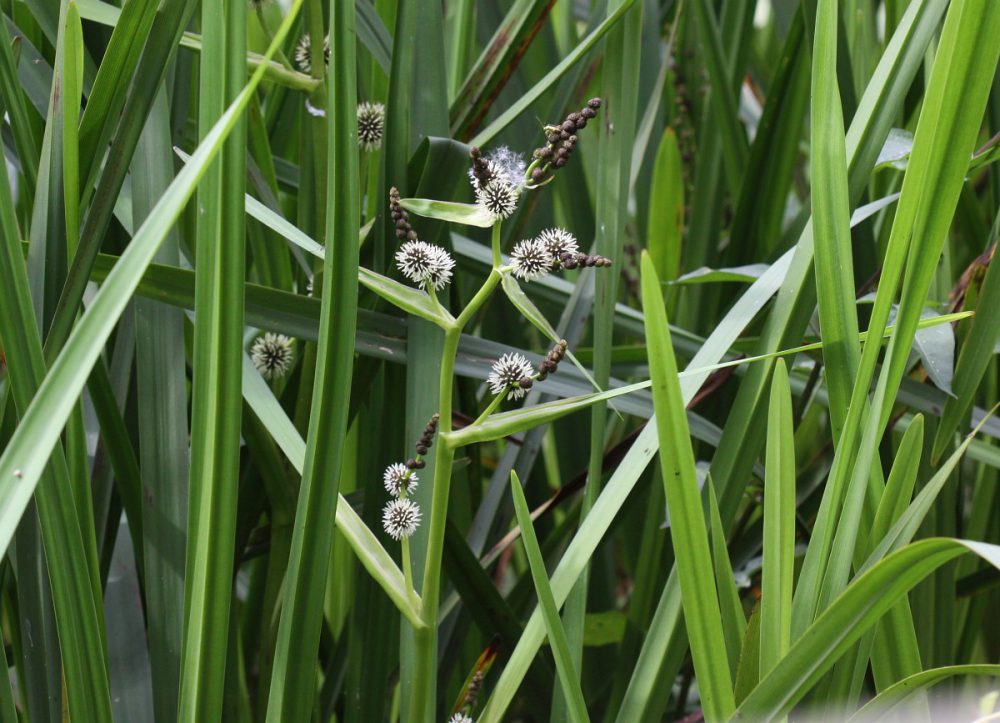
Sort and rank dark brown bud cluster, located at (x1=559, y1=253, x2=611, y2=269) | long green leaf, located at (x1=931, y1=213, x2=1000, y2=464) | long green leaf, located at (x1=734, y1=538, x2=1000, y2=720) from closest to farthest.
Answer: long green leaf, located at (x1=734, y1=538, x2=1000, y2=720) → dark brown bud cluster, located at (x1=559, y1=253, x2=611, y2=269) → long green leaf, located at (x1=931, y1=213, x2=1000, y2=464)

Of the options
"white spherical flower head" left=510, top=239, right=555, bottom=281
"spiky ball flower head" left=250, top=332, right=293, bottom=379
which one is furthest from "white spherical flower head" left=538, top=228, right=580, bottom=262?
"spiky ball flower head" left=250, top=332, right=293, bottom=379

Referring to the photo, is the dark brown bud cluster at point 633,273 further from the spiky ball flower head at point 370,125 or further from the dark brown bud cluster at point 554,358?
the dark brown bud cluster at point 554,358

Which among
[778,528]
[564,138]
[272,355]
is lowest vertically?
[778,528]

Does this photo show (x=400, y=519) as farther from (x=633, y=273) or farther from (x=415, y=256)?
(x=633, y=273)

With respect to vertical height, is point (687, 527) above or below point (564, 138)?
below

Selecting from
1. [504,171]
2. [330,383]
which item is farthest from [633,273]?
[330,383]

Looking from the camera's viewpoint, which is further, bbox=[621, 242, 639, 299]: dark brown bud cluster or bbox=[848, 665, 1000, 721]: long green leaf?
bbox=[621, 242, 639, 299]: dark brown bud cluster

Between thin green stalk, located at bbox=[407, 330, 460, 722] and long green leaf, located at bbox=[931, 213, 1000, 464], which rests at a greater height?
long green leaf, located at bbox=[931, 213, 1000, 464]

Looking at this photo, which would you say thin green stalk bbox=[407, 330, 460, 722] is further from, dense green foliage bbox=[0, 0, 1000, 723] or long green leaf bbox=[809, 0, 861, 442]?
long green leaf bbox=[809, 0, 861, 442]
